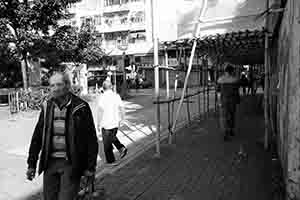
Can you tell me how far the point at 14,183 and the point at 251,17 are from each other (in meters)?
5.13

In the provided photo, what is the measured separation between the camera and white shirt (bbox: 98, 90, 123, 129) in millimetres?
4871

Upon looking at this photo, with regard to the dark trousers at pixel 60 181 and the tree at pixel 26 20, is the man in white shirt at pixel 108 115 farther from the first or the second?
the tree at pixel 26 20

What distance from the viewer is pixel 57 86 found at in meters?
2.64

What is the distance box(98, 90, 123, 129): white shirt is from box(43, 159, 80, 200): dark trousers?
2169 millimetres

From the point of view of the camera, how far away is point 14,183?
179 inches

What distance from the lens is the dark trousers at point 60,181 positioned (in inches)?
103

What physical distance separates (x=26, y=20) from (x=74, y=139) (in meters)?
12.1

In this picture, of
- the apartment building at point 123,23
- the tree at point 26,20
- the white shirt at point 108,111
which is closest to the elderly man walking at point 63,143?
A: the white shirt at point 108,111

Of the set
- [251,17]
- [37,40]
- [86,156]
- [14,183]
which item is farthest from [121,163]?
[37,40]

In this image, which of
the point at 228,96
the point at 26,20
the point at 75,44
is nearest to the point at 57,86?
the point at 228,96

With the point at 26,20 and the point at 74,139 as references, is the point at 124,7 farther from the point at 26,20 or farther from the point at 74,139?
the point at 74,139

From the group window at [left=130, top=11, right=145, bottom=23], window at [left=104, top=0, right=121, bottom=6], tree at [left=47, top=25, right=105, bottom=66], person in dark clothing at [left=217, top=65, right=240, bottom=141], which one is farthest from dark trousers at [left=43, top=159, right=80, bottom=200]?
window at [left=104, top=0, right=121, bottom=6]

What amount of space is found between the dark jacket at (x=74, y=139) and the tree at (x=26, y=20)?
37.6 ft

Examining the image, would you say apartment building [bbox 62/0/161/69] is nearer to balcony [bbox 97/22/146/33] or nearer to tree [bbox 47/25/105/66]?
balcony [bbox 97/22/146/33]
